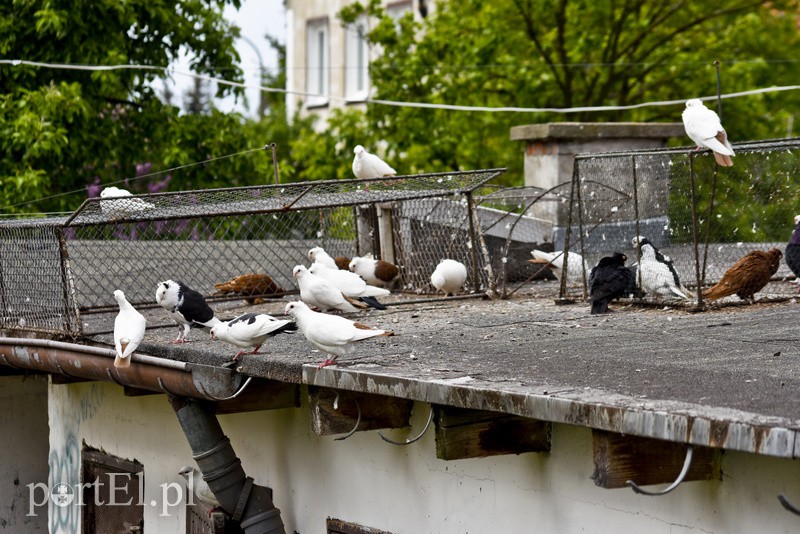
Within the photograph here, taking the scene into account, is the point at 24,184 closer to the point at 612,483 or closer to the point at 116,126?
the point at 116,126

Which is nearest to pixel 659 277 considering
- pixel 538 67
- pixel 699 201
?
pixel 699 201

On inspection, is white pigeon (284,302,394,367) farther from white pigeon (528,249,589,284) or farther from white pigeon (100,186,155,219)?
white pigeon (528,249,589,284)

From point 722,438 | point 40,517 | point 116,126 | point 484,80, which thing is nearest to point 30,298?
point 40,517

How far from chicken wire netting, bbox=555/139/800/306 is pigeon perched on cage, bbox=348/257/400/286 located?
1409 millimetres

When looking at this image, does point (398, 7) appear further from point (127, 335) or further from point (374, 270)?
point (127, 335)

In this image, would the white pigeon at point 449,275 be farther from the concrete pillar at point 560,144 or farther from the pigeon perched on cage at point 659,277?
the concrete pillar at point 560,144

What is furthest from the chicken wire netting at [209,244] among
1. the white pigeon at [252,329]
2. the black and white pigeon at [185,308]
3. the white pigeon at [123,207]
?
the white pigeon at [252,329]

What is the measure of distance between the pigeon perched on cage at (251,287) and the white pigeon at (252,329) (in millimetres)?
2930

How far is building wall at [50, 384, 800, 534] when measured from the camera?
4117mm

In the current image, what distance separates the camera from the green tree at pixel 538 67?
18781 millimetres

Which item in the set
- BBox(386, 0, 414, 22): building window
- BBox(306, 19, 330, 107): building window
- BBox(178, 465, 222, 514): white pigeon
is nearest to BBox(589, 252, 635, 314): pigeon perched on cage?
BBox(178, 465, 222, 514): white pigeon

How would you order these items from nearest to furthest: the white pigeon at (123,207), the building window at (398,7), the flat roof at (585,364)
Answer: the flat roof at (585,364) → the white pigeon at (123,207) → the building window at (398,7)

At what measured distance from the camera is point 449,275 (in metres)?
8.56

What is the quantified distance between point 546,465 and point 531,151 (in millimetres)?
7168
